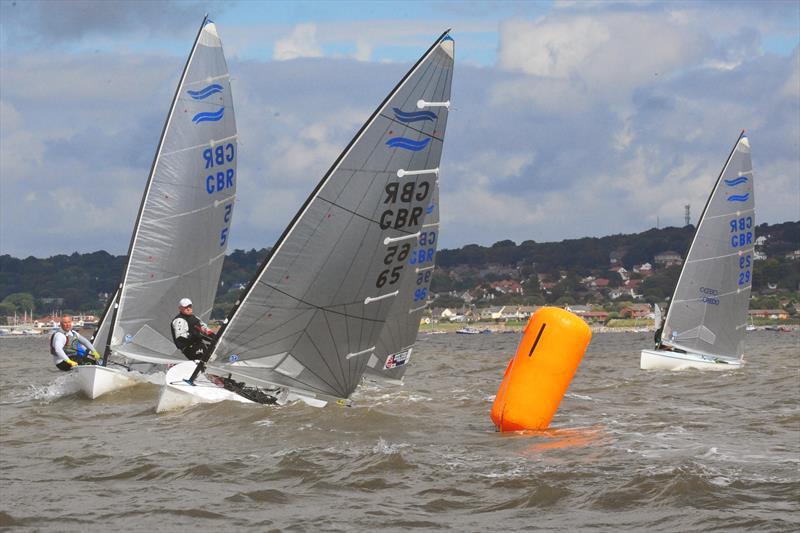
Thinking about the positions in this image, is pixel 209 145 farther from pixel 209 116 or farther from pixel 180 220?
pixel 180 220

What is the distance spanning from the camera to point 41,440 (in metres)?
14.4

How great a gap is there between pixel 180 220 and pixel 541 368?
1003 centimetres

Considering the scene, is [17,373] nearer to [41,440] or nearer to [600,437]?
[41,440]

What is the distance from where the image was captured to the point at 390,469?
11.5 m

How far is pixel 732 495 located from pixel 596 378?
1835 cm

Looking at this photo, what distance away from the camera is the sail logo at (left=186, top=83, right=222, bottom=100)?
2198cm

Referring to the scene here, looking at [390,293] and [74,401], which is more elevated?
[390,293]

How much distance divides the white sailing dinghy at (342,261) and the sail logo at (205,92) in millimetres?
7423

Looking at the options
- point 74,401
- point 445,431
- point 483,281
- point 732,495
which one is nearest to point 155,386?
point 74,401

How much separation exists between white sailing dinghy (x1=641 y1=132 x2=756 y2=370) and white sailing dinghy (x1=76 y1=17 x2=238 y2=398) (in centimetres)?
1407

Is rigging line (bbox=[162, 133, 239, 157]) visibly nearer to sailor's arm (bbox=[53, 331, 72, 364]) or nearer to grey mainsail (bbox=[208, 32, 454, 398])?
sailor's arm (bbox=[53, 331, 72, 364])

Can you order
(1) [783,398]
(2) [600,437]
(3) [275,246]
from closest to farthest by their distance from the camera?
(2) [600,437] < (3) [275,246] < (1) [783,398]

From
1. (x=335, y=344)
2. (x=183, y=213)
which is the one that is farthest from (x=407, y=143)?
(x=183, y=213)

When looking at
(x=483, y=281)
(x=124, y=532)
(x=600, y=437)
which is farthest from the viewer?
(x=483, y=281)
